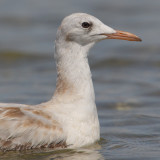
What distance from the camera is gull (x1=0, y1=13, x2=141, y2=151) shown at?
9.16 meters

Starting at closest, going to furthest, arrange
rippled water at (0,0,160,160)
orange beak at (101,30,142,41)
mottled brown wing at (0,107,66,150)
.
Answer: mottled brown wing at (0,107,66,150) → orange beak at (101,30,142,41) → rippled water at (0,0,160,160)

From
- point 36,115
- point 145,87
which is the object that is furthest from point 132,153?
point 145,87

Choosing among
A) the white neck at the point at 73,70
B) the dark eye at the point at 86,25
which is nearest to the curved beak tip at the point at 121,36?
the dark eye at the point at 86,25

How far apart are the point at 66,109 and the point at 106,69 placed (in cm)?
681

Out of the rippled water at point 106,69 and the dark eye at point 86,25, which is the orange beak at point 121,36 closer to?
the dark eye at point 86,25

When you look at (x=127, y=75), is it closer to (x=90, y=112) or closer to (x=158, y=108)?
(x=158, y=108)

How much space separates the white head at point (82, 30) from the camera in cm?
969

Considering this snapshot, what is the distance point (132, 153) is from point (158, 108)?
10.2 ft

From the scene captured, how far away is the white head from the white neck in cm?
10

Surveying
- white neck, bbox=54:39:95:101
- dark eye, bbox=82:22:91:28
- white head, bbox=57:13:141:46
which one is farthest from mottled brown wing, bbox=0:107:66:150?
dark eye, bbox=82:22:91:28

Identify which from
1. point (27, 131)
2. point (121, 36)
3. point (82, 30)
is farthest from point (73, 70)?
point (27, 131)

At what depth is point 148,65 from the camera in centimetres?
1631

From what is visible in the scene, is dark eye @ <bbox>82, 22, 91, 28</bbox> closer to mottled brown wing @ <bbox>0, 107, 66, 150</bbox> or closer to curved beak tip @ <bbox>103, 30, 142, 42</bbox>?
curved beak tip @ <bbox>103, 30, 142, 42</bbox>

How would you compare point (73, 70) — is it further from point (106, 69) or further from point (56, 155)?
point (106, 69)
